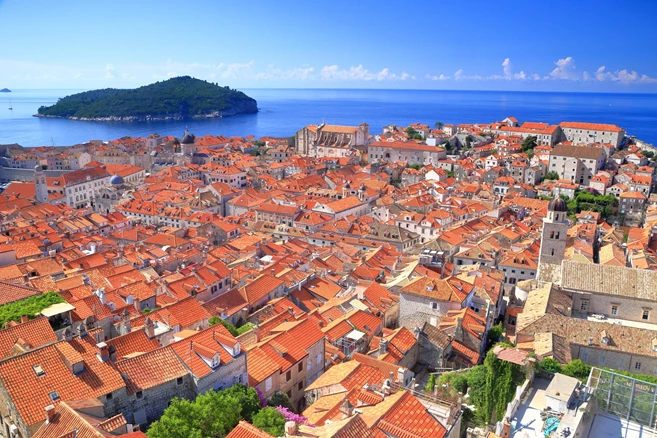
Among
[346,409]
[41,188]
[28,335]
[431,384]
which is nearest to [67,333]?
[28,335]

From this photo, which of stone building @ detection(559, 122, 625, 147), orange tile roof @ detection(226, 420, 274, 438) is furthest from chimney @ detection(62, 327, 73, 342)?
stone building @ detection(559, 122, 625, 147)

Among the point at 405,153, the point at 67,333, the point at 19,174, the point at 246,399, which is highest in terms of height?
the point at 67,333

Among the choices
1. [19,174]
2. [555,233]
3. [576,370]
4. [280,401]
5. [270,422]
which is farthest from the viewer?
[19,174]

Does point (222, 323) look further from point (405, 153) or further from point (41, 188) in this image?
point (405, 153)

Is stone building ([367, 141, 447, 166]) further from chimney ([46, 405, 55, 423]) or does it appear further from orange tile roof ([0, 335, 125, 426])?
chimney ([46, 405, 55, 423])

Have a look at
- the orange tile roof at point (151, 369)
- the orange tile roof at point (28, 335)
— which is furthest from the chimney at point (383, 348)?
the orange tile roof at point (28, 335)

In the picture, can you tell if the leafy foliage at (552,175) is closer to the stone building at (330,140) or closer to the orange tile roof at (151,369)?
the stone building at (330,140)

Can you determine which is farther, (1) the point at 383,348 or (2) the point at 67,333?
(1) the point at 383,348
